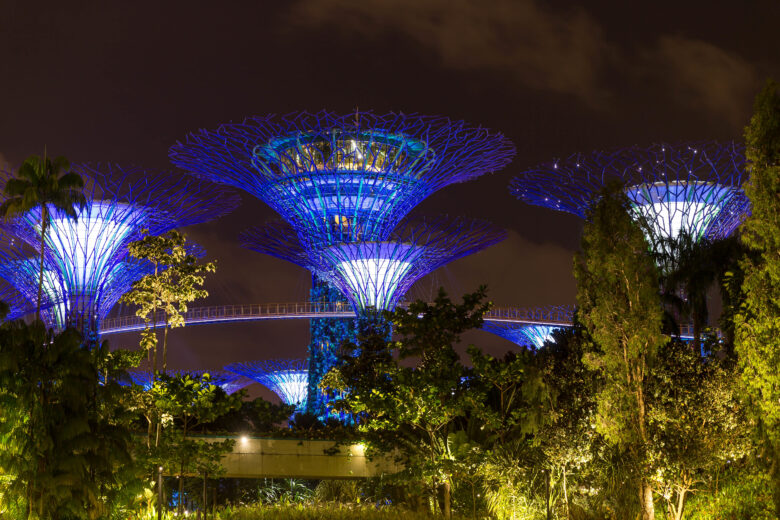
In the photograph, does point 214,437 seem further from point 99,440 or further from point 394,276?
point 394,276

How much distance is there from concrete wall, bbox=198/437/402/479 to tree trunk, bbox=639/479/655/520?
35.9ft

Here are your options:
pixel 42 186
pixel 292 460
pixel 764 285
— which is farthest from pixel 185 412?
pixel 764 285

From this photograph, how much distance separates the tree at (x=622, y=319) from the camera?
19500 millimetres

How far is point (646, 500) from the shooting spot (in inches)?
759

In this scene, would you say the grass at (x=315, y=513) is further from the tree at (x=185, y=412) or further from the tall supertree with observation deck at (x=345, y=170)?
the tall supertree with observation deck at (x=345, y=170)

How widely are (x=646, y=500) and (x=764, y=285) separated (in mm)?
4882

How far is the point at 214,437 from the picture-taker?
2922cm

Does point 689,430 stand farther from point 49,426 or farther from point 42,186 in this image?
point 42,186

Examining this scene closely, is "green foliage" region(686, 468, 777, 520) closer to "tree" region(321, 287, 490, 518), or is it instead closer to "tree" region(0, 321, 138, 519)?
"tree" region(321, 287, 490, 518)

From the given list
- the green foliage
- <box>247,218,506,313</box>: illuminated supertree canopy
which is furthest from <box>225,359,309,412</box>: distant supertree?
the green foliage

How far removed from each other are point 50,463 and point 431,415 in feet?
28.4

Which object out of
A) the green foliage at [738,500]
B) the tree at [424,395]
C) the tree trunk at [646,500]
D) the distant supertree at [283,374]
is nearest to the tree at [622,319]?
the tree trunk at [646,500]

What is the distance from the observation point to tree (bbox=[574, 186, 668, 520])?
64.0ft

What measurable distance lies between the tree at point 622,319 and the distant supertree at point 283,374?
5526 centimetres
